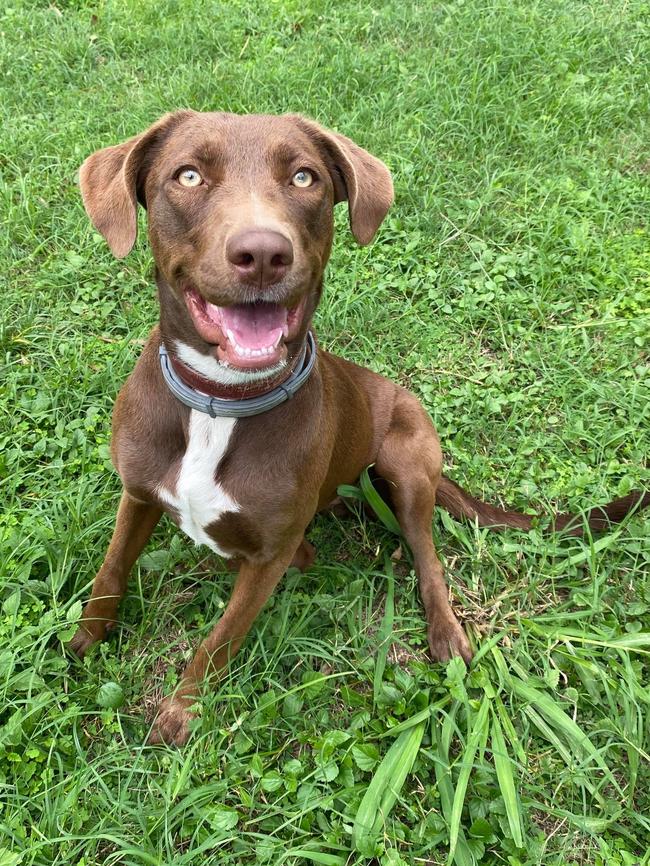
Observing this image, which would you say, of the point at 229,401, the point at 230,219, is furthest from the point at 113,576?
the point at 230,219

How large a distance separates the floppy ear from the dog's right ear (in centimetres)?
47

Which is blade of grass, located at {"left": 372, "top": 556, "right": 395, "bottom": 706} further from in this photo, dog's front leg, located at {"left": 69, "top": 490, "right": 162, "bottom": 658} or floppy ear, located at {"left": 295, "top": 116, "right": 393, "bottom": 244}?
floppy ear, located at {"left": 295, "top": 116, "right": 393, "bottom": 244}

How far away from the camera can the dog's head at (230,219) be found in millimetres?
1824

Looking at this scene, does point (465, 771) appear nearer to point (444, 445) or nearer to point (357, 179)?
point (444, 445)

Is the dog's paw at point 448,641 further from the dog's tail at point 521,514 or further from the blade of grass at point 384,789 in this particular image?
the dog's tail at point 521,514

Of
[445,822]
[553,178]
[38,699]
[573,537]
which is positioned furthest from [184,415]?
[553,178]

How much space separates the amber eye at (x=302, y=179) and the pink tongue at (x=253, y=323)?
0.44 meters

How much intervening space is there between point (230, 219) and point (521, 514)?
2.04m

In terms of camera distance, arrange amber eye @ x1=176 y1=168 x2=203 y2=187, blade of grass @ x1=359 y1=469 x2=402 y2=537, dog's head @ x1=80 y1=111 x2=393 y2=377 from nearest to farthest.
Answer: dog's head @ x1=80 y1=111 x2=393 y2=377
amber eye @ x1=176 y1=168 x2=203 y2=187
blade of grass @ x1=359 y1=469 x2=402 y2=537

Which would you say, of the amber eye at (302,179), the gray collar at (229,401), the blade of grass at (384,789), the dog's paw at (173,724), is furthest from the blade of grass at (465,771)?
the amber eye at (302,179)

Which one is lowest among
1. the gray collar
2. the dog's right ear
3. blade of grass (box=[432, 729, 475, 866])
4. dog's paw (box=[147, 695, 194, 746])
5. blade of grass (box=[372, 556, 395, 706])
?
dog's paw (box=[147, 695, 194, 746])

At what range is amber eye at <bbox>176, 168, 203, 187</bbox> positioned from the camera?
203cm

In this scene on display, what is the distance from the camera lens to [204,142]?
2.03 metres

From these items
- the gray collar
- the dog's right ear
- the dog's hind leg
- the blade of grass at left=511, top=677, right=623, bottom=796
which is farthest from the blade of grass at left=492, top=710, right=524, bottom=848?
the dog's right ear
